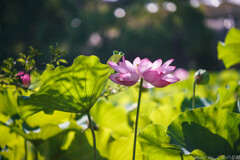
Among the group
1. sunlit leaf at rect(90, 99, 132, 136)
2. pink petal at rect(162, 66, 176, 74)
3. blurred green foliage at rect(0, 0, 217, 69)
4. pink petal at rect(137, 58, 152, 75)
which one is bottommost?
blurred green foliage at rect(0, 0, 217, 69)

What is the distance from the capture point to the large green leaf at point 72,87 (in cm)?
44

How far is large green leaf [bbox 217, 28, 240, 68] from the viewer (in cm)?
75

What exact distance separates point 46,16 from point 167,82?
941 cm

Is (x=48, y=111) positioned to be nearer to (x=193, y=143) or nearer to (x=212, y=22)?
(x=193, y=143)

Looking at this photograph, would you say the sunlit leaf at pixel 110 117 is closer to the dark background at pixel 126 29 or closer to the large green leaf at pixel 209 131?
the large green leaf at pixel 209 131

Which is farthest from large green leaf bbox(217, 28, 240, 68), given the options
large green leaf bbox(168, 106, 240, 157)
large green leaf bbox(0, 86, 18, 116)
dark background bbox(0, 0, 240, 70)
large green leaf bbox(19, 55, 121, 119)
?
dark background bbox(0, 0, 240, 70)

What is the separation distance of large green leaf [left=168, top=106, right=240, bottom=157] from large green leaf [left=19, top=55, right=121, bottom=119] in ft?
0.55

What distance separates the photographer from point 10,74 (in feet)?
1.75

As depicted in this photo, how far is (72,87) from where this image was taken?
17.6 inches

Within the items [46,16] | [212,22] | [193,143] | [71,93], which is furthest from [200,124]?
[212,22]

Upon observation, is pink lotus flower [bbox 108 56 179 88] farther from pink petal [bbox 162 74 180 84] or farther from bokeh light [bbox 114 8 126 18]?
bokeh light [bbox 114 8 126 18]

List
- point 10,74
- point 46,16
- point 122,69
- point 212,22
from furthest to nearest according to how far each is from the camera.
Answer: point 212,22 < point 46,16 < point 10,74 < point 122,69

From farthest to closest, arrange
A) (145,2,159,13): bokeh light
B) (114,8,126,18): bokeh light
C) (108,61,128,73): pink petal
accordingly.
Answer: (114,8,126,18): bokeh light
(145,2,159,13): bokeh light
(108,61,128,73): pink petal

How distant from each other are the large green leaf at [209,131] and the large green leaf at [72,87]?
0.55 feet
